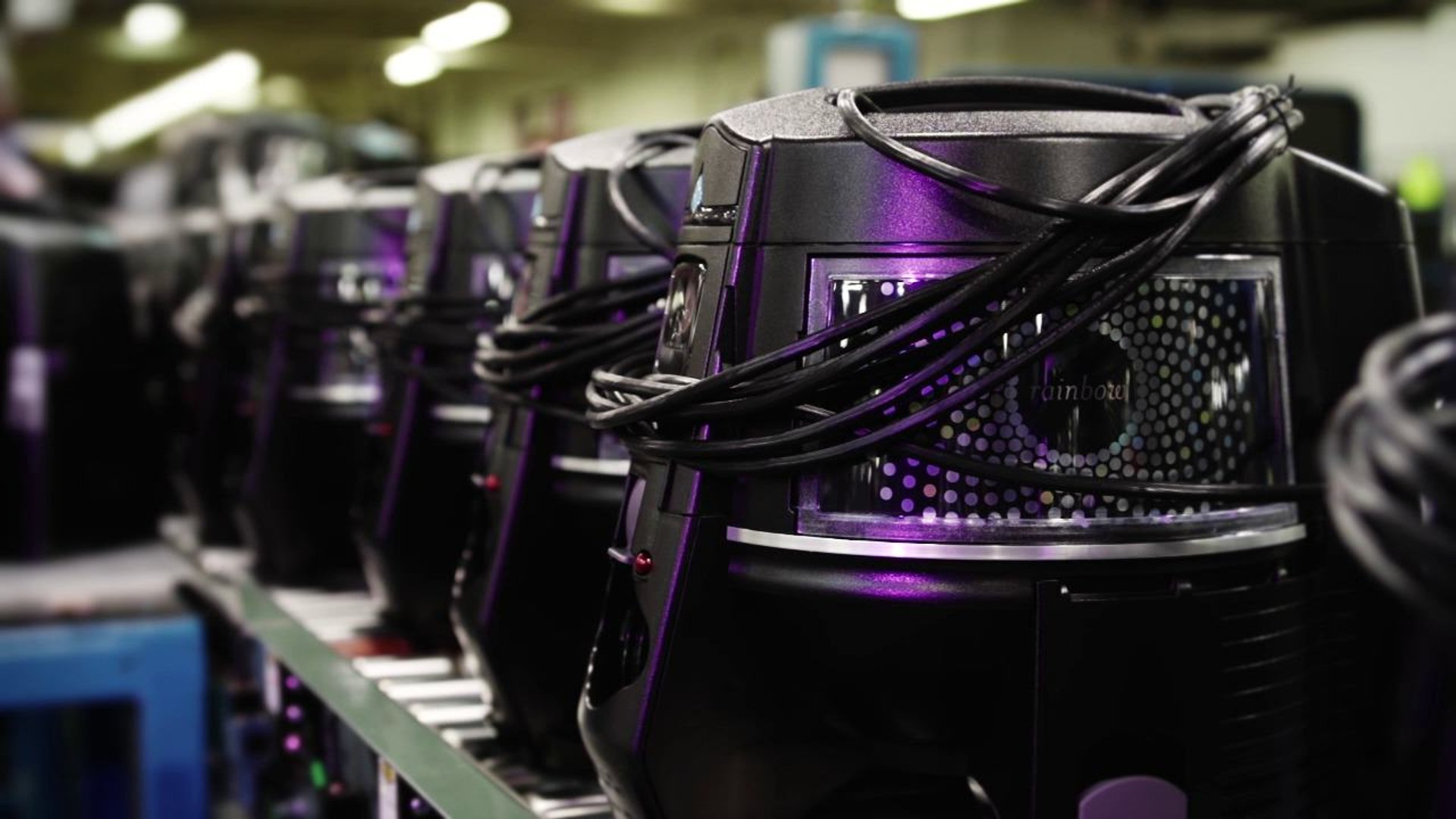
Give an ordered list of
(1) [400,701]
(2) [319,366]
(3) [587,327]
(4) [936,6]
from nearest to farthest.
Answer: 1. (3) [587,327]
2. (1) [400,701]
3. (2) [319,366]
4. (4) [936,6]

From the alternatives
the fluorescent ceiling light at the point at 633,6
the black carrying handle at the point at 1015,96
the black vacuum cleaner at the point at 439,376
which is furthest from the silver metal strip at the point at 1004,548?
the fluorescent ceiling light at the point at 633,6

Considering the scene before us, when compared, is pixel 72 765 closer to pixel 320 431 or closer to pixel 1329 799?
pixel 320 431

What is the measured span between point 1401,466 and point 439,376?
130cm

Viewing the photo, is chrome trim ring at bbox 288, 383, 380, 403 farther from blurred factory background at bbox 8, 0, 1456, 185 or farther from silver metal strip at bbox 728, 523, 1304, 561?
blurred factory background at bbox 8, 0, 1456, 185

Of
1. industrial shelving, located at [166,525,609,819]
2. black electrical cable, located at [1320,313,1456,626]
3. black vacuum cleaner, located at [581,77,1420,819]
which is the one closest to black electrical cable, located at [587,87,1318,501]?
black vacuum cleaner, located at [581,77,1420,819]

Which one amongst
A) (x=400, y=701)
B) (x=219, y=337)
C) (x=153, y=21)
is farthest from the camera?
(x=153, y=21)

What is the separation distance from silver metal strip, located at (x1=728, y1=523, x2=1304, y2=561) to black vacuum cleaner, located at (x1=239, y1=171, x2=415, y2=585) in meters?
1.22

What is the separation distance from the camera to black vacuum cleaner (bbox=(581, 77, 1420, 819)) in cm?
91

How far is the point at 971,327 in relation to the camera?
2.96ft

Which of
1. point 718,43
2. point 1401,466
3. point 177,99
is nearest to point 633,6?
point 718,43

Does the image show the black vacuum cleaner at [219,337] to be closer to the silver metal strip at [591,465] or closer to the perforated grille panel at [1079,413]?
the silver metal strip at [591,465]

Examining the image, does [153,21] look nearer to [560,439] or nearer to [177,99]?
[177,99]

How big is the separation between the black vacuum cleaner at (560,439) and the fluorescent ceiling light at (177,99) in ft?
38.8

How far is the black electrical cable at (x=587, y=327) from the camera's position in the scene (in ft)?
4.21
